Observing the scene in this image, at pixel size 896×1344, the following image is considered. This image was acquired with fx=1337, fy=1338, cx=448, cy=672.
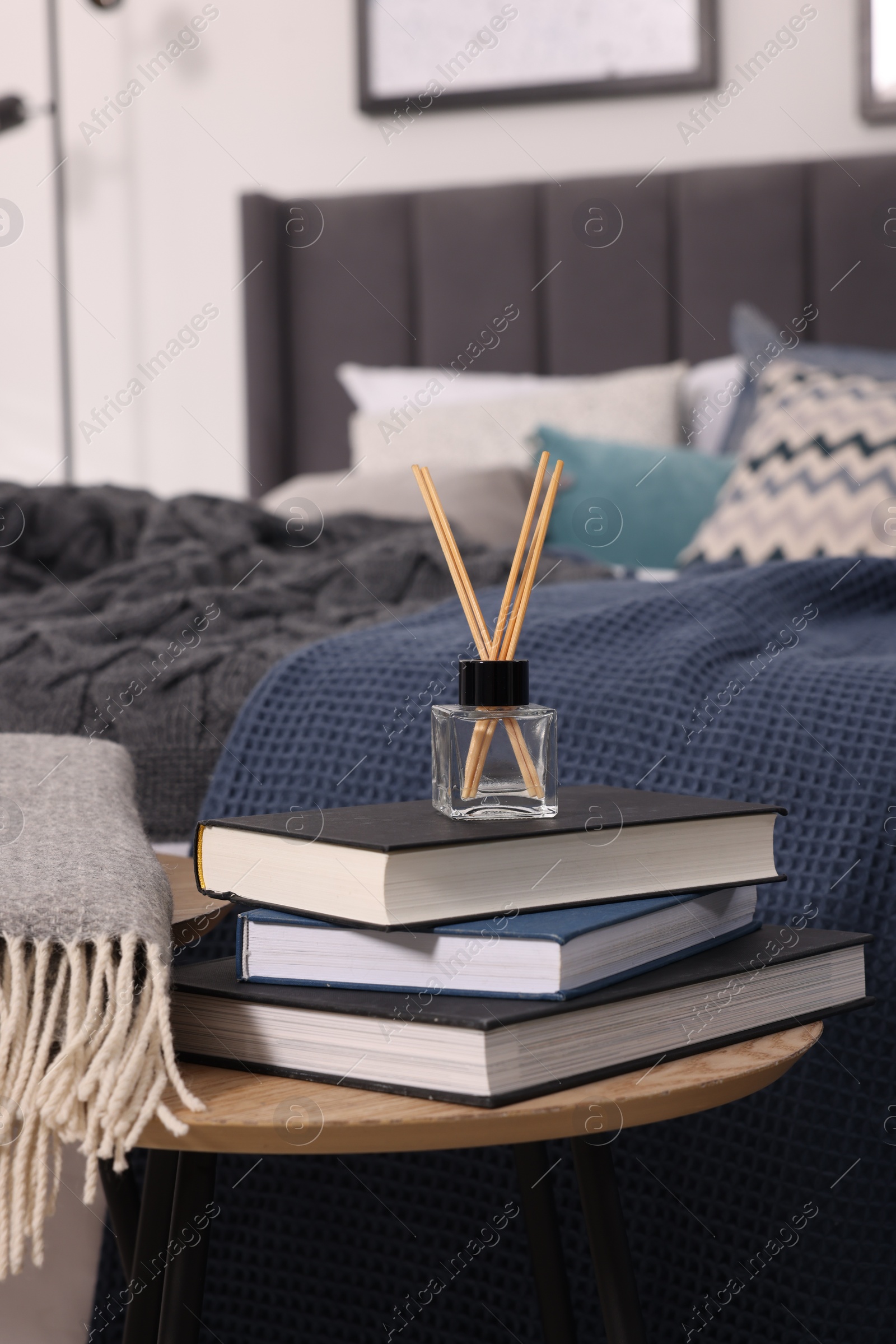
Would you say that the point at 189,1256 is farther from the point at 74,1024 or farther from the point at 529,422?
the point at 529,422

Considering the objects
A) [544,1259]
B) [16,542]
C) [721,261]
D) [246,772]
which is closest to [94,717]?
[246,772]

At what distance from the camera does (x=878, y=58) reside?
8.93 ft

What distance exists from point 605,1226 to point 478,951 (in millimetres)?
182

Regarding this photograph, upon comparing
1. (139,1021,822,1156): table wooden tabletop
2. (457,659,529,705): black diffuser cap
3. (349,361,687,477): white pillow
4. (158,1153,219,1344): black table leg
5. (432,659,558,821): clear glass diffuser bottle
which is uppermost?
(349,361,687,477): white pillow

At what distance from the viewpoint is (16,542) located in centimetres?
183

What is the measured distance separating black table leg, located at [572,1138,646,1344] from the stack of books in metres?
0.10

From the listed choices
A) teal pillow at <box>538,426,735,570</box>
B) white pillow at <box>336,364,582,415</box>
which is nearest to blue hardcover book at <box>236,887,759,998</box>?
teal pillow at <box>538,426,735,570</box>

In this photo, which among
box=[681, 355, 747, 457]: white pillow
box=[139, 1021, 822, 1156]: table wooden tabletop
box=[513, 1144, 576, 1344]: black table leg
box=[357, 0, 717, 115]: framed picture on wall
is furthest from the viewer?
box=[357, 0, 717, 115]: framed picture on wall

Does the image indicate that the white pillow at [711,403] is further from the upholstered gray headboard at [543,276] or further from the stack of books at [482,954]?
the stack of books at [482,954]

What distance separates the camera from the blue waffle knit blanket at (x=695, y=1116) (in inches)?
32.0

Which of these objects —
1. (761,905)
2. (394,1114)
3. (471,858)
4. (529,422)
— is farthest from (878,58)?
(394,1114)

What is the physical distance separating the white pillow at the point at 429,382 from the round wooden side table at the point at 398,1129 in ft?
7.05

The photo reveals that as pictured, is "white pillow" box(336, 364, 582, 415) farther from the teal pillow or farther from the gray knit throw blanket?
the gray knit throw blanket

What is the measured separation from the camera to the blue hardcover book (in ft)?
1.80
